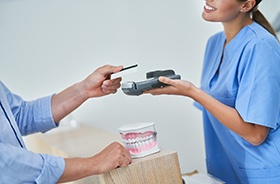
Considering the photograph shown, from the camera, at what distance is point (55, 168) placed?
3.01ft

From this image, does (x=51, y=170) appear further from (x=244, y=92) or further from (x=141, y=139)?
(x=244, y=92)

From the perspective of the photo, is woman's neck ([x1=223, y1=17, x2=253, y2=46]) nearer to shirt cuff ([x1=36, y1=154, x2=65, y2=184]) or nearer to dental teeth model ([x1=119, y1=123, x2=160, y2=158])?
dental teeth model ([x1=119, y1=123, x2=160, y2=158])

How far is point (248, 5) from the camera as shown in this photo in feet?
4.09

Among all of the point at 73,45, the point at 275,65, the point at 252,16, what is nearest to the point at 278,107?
the point at 275,65

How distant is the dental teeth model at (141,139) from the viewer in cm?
101

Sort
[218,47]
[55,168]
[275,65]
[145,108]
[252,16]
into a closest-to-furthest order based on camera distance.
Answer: [55,168]
[275,65]
[252,16]
[218,47]
[145,108]

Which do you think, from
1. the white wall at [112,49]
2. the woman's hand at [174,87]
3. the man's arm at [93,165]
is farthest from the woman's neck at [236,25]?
the white wall at [112,49]

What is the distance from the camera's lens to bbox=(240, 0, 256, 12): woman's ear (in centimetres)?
124

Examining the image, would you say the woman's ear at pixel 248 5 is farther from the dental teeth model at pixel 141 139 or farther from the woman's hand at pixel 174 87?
the dental teeth model at pixel 141 139

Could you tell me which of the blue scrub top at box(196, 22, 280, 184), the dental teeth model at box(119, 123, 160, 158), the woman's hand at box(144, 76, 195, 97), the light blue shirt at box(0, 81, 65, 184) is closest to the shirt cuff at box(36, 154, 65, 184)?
the light blue shirt at box(0, 81, 65, 184)

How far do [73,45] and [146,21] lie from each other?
1.28 ft

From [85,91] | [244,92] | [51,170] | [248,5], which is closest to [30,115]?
[85,91]

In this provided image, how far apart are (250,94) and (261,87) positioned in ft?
0.12

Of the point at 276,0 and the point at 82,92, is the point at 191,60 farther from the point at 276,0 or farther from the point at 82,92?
the point at 82,92
